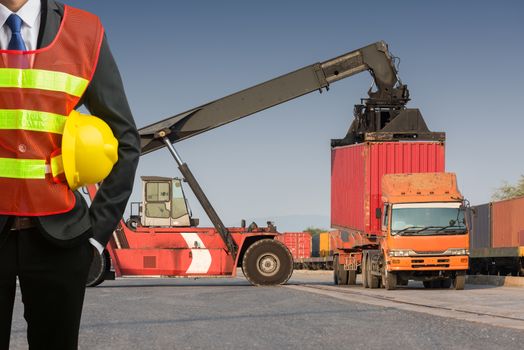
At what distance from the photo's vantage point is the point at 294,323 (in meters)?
12.2

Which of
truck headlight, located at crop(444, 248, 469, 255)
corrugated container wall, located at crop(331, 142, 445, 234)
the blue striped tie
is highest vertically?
corrugated container wall, located at crop(331, 142, 445, 234)

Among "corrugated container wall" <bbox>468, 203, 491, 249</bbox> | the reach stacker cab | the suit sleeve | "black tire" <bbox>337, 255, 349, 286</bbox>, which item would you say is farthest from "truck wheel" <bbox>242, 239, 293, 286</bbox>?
the suit sleeve

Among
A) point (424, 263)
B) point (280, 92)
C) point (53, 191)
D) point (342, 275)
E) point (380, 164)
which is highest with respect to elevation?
point (280, 92)

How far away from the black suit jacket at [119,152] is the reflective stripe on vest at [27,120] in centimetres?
21

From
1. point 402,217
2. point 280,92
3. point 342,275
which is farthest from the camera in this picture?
point 342,275

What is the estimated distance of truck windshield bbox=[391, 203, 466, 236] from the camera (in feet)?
73.4

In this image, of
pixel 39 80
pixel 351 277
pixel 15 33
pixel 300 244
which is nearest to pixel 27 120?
pixel 39 80

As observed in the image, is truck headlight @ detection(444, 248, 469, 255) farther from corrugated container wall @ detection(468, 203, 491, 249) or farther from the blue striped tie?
the blue striped tie

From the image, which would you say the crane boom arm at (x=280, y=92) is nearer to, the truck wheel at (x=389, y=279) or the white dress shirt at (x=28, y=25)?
the truck wheel at (x=389, y=279)

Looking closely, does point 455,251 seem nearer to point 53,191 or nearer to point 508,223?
point 508,223

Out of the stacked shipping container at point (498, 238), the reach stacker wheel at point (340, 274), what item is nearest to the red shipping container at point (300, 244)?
the stacked shipping container at point (498, 238)

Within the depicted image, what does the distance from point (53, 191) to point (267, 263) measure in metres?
21.6

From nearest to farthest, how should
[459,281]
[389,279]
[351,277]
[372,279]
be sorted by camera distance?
1. [389,279]
2. [459,281]
3. [372,279]
4. [351,277]

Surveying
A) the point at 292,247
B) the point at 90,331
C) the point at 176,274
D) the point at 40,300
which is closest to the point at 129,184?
the point at 40,300
